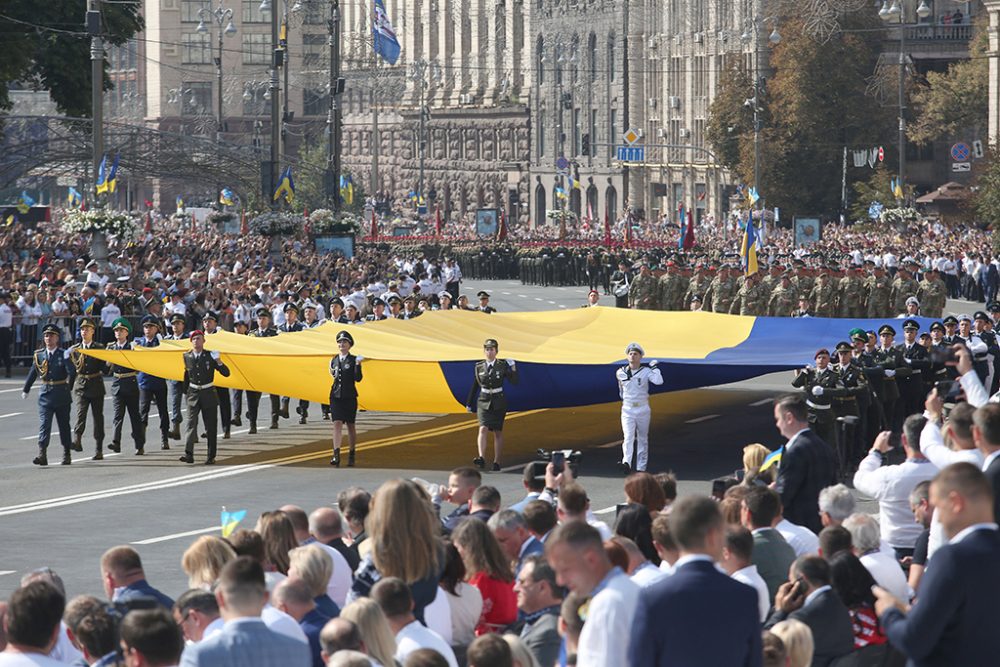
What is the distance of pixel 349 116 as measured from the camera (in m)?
152

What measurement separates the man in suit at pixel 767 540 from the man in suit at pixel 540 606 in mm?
1539

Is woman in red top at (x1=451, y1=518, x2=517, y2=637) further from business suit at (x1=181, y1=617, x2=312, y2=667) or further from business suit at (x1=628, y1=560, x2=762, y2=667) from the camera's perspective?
business suit at (x1=628, y1=560, x2=762, y2=667)

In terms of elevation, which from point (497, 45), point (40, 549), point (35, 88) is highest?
point (497, 45)

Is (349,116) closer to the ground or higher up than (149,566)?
higher up

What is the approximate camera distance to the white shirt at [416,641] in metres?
8.09

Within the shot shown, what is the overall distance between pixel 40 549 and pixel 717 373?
9.23m

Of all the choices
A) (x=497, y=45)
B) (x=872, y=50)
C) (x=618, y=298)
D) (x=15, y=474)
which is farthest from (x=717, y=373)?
(x=497, y=45)

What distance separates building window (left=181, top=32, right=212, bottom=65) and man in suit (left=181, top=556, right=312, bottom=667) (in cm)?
14984

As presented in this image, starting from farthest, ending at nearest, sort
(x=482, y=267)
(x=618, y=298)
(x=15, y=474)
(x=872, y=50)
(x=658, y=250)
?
(x=872, y=50) → (x=482, y=267) → (x=658, y=250) → (x=618, y=298) → (x=15, y=474)

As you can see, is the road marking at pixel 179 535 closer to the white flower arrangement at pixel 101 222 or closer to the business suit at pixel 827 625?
the business suit at pixel 827 625

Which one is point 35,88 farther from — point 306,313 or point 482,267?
point 306,313

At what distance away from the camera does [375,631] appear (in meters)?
7.85

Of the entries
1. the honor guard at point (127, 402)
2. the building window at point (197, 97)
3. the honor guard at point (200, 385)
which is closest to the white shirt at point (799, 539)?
the honor guard at point (200, 385)

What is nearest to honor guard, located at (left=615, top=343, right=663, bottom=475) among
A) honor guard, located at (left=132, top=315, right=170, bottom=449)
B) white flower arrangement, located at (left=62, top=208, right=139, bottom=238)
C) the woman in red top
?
honor guard, located at (left=132, top=315, right=170, bottom=449)
